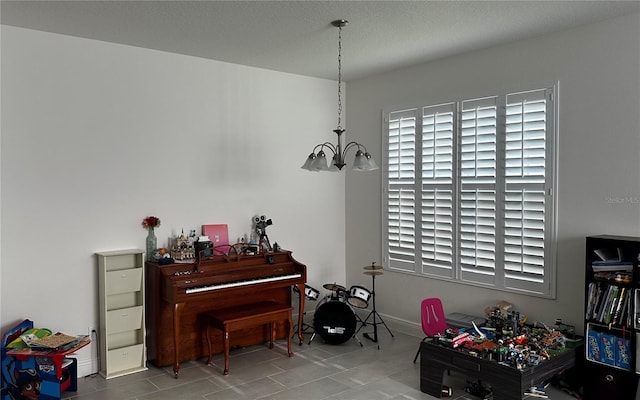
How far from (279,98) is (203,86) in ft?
3.13

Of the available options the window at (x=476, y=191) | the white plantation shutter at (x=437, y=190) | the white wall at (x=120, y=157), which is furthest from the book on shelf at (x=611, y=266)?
the white wall at (x=120, y=157)

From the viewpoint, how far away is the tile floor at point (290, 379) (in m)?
4.29

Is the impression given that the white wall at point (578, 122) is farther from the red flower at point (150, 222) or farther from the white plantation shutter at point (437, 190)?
the red flower at point (150, 222)

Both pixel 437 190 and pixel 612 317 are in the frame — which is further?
pixel 437 190

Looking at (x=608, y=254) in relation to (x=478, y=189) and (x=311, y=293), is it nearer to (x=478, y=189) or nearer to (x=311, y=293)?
(x=478, y=189)

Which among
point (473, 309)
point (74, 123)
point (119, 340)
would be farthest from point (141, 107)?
point (473, 309)

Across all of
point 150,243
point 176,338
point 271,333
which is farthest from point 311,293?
point 150,243

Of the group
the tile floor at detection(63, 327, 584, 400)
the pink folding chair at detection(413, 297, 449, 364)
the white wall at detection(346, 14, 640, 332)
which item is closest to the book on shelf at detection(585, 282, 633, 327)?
the white wall at detection(346, 14, 640, 332)

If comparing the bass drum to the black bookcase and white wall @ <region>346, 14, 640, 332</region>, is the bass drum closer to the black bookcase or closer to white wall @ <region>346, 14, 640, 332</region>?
white wall @ <region>346, 14, 640, 332</region>

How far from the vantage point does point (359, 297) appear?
18.7 ft

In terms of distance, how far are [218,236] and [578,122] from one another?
354 centimetres

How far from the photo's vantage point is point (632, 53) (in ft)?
13.5

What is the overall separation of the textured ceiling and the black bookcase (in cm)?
181

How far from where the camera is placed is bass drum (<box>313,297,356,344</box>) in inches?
216
